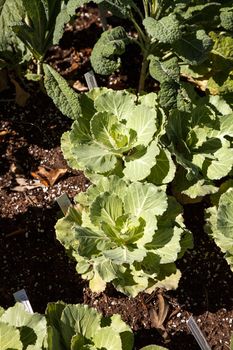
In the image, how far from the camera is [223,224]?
2270 millimetres

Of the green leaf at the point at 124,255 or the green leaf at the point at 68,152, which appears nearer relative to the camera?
the green leaf at the point at 124,255

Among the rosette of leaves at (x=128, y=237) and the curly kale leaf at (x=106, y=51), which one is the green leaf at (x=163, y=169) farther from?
the curly kale leaf at (x=106, y=51)

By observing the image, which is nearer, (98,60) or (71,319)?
(71,319)

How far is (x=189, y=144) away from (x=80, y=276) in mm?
779

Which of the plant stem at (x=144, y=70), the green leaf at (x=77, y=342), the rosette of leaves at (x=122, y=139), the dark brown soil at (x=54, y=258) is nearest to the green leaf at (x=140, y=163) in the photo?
the rosette of leaves at (x=122, y=139)

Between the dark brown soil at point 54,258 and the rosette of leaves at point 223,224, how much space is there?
19 centimetres

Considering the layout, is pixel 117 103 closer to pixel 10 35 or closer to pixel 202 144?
pixel 202 144

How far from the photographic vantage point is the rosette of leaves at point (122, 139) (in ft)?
7.49

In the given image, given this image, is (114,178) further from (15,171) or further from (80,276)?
(15,171)

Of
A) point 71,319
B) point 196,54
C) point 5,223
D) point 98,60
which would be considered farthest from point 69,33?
point 71,319

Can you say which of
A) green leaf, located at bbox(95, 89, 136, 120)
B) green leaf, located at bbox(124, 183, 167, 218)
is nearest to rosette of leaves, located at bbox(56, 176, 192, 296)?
green leaf, located at bbox(124, 183, 167, 218)

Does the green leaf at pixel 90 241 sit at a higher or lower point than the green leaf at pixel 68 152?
lower

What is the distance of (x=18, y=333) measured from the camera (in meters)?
1.86

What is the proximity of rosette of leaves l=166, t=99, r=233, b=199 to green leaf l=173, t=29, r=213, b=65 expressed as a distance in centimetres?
22
